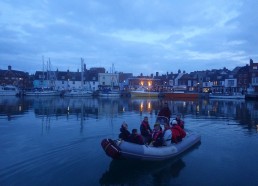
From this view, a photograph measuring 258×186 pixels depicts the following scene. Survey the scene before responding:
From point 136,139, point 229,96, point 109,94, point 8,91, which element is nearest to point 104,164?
point 136,139

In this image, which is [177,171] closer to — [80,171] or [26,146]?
[80,171]

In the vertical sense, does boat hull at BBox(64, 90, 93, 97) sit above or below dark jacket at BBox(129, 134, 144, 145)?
below

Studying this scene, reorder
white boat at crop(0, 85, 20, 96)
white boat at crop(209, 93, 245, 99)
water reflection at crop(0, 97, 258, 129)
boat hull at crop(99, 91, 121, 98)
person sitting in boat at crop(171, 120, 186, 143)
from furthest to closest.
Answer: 1. white boat at crop(0, 85, 20, 96)
2. boat hull at crop(99, 91, 121, 98)
3. white boat at crop(209, 93, 245, 99)
4. water reflection at crop(0, 97, 258, 129)
5. person sitting in boat at crop(171, 120, 186, 143)

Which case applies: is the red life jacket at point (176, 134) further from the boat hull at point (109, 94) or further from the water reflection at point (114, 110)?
the boat hull at point (109, 94)

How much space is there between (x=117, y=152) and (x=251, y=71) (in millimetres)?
83137

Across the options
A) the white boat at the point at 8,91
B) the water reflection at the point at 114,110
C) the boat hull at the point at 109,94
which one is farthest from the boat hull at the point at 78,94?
the water reflection at the point at 114,110

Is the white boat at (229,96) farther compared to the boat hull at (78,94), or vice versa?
the boat hull at (78,94)

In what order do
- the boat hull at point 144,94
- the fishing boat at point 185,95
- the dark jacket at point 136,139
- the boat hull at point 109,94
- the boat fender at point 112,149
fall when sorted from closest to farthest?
the boat fender at point 112,149
the dark jacket at point 136,139
the fishing boat at point 185,95
the boat hull at point 144,94
the boat hull at point 109,94

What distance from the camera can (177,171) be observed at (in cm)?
1289

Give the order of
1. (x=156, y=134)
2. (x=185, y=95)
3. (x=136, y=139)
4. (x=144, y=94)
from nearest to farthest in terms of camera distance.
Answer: (x=136, y=139), (x=156, y=134), (x=185, y=95), (x=144, y=94)

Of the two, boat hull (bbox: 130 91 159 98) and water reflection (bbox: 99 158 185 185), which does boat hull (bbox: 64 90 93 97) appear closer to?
boat hull (bbox: 130 91 159 98)

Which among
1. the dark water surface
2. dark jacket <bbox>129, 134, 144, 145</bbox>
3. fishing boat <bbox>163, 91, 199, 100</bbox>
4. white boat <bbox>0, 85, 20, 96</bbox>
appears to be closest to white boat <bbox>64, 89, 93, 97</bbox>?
white boat <bbox>0, 85, 20, 96</bbox>

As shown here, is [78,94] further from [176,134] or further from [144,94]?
[176,134]

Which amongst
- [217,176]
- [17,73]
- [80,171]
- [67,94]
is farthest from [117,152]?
[17,73]
